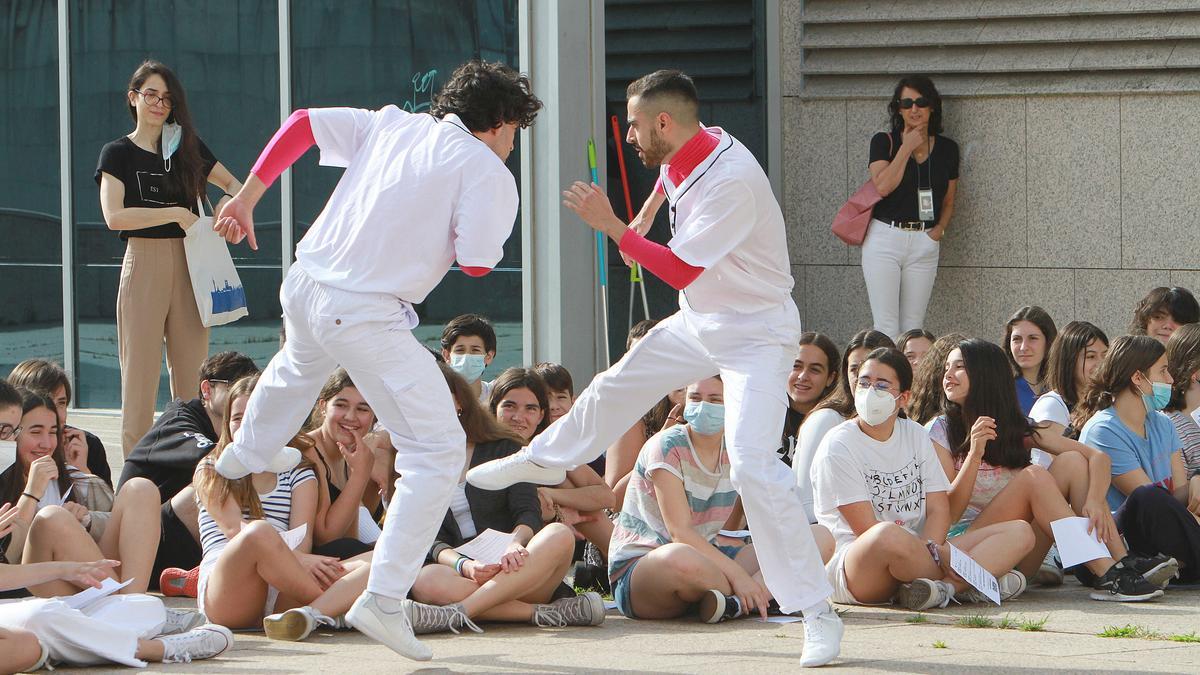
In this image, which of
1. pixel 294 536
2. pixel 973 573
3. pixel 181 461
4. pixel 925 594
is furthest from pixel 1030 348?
pixel 181 461

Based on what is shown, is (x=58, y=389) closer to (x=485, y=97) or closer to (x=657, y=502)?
(x=657, y=502)

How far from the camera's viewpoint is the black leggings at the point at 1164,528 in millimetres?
6773

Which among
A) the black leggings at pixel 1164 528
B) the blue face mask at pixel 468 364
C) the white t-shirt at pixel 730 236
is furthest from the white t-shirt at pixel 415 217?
the black leggings at pixel 1164 528

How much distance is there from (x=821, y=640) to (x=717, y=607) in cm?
98

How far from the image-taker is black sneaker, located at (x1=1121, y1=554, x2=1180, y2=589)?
6.52m

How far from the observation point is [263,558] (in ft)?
18.6

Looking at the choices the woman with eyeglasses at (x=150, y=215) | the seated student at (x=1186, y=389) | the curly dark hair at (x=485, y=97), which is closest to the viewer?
the curly dark hair at (x=485, y=97)

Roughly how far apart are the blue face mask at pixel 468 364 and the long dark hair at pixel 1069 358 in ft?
8.64

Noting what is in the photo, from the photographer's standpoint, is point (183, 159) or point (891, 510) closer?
point (891, 510)

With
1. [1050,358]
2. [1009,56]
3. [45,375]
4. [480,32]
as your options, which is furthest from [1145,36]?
[45,375]

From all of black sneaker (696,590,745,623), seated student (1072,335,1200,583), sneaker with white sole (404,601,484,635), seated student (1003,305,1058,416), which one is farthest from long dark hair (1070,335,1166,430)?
sneaker with white sole (404,601,484,635)

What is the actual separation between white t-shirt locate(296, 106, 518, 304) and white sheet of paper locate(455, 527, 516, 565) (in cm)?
113

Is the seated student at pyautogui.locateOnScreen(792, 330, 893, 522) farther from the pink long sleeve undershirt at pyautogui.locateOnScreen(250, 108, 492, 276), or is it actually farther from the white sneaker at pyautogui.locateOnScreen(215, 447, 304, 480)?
the pink long sleeve undershirt at pyautogui.locateOnScreen(250, 108, 492, 276)

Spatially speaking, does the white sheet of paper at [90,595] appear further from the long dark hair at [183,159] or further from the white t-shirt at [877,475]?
the long dark hair at [183,159]
